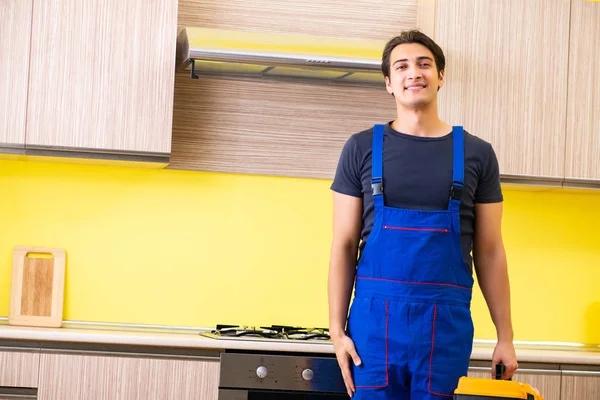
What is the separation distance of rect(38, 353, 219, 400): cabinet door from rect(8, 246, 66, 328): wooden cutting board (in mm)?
420

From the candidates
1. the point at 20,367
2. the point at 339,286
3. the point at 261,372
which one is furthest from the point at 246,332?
the point at 339,286

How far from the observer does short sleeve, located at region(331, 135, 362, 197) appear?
219 centimetres

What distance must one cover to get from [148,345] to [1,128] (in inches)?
36.8

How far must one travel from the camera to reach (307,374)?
2768 mm

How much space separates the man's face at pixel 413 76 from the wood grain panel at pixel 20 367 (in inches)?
59.3

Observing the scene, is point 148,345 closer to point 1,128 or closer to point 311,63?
point 1,128

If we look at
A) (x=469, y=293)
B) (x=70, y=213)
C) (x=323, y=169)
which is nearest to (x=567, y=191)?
(x=323, y=169)

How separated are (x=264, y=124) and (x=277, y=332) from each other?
87cm

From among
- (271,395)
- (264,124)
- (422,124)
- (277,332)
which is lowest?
(271,395)

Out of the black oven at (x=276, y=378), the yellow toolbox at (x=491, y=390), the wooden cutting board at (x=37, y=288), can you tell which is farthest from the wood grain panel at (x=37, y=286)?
the yellow toolbox at (x=491, y=390)

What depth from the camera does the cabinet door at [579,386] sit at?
9.71 ft

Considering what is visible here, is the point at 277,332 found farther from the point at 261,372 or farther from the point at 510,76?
the point at 510,76

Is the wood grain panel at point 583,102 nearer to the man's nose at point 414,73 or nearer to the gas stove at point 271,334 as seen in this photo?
the gas stove at point 271,334

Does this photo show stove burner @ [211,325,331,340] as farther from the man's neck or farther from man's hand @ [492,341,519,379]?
the man's neck
